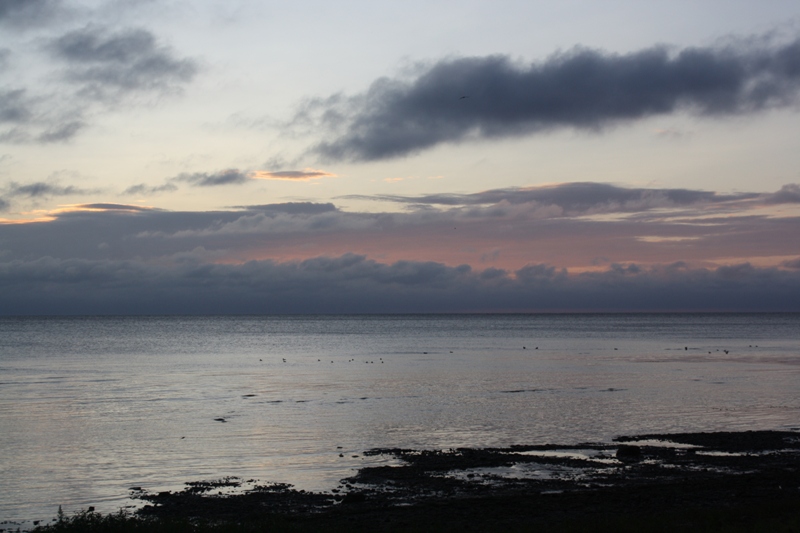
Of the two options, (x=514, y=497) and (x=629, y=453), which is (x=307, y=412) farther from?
(x=514, y=497)

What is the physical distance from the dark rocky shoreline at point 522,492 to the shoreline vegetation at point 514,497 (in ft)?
0.12

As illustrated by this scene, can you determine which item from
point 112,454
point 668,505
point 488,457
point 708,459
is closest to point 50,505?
point 112,454

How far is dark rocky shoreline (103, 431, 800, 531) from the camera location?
19578 millimetres

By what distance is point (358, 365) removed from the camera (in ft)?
259

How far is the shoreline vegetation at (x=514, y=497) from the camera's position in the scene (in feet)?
59.6

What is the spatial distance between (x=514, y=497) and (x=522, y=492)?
1028 mm

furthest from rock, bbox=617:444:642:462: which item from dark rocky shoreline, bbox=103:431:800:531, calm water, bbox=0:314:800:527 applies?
calm water, bbox=0:314:800:527

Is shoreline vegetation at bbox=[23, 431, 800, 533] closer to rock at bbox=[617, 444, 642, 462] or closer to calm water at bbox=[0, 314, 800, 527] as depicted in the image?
rock at bbox=[617, 444, 642, 462]

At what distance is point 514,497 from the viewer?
21.7 meters

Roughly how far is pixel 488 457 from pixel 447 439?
489 centimetres

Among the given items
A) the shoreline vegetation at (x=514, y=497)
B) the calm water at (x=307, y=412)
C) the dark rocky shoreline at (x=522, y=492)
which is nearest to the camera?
the shoreline vegetation at (x=514, y=497)

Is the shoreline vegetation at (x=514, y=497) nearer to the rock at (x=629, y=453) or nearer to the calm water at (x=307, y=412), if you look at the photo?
the rock at (x=629, y=453)

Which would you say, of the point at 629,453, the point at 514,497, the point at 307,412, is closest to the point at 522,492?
the point at 514,497

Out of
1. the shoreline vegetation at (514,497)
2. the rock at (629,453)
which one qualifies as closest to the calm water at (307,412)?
the shoreline vegetation at (514,497)
